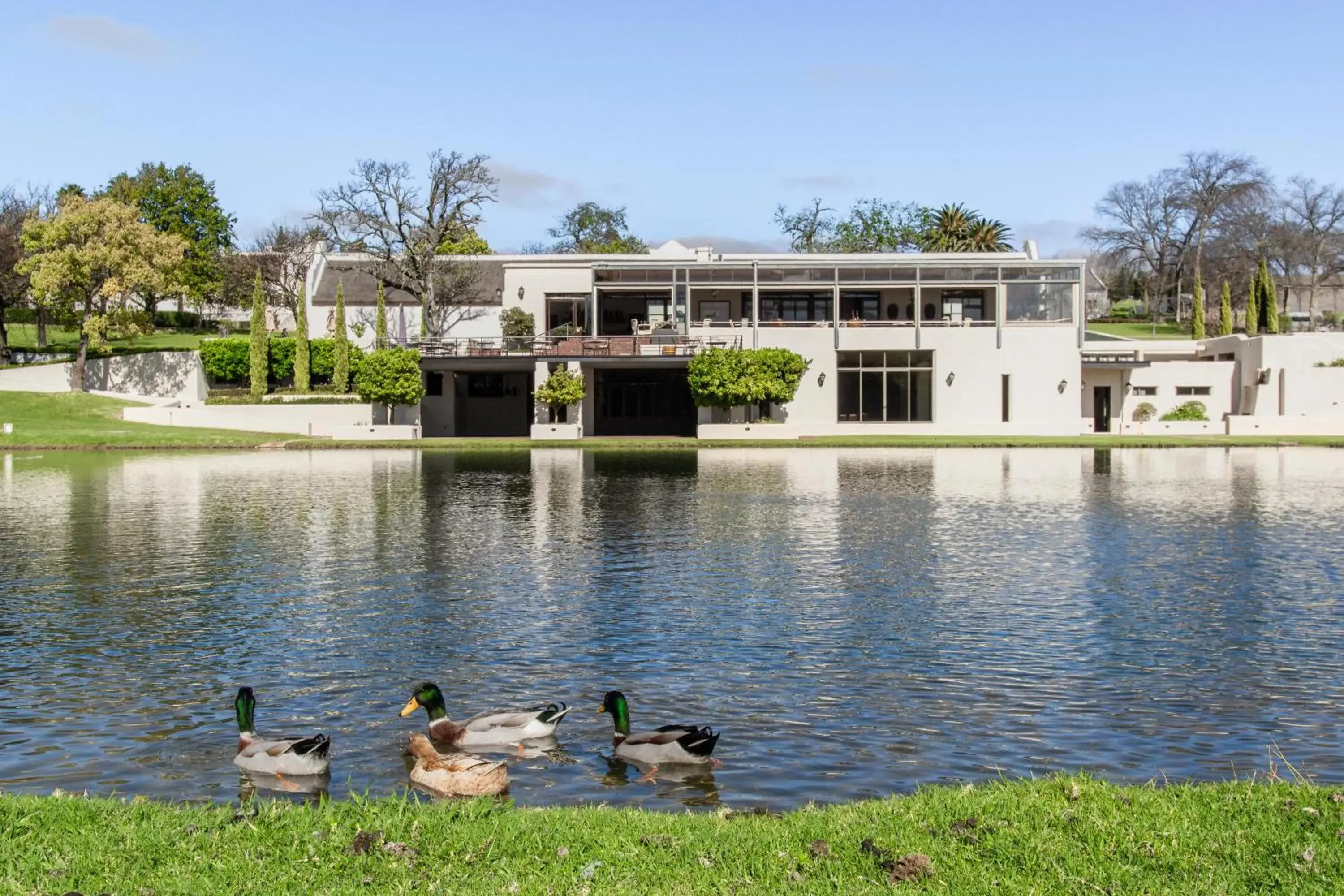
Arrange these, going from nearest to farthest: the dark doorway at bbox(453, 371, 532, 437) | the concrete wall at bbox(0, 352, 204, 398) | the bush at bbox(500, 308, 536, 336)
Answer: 1. the bush at bbox(500, 308, 536, 336)
2. the concrete wall at bbox(0, 352, 204, 398)
3. the dark doorway at bbox(453, 371, 532, 437)

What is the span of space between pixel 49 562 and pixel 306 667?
33.8 ft

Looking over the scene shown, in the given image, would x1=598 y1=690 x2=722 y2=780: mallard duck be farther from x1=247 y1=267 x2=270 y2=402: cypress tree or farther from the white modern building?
x1=247 y1=267 x2=270 y2=402: cypress tree

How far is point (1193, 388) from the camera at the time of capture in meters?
68.8

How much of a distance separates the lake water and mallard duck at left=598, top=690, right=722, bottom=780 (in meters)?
0.14

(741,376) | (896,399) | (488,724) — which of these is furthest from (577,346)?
(488,724)

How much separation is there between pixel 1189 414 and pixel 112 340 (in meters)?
63.7

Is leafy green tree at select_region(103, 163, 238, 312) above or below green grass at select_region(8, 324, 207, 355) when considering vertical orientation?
above

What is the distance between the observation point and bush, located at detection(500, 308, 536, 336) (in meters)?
65.4

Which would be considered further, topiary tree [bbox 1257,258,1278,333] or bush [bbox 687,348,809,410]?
topiary tree [bbox 1257,258,1278,333]

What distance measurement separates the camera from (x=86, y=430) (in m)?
58.6

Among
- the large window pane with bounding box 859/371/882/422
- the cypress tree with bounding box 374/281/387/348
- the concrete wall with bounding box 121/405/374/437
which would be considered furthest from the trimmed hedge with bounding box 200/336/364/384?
the large window pane with bounding box 859/371/882/422

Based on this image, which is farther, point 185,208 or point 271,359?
point 185,208

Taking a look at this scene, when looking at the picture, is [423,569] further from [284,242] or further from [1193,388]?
[284,242]

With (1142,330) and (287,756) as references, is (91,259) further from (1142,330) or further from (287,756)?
(1142,330)
